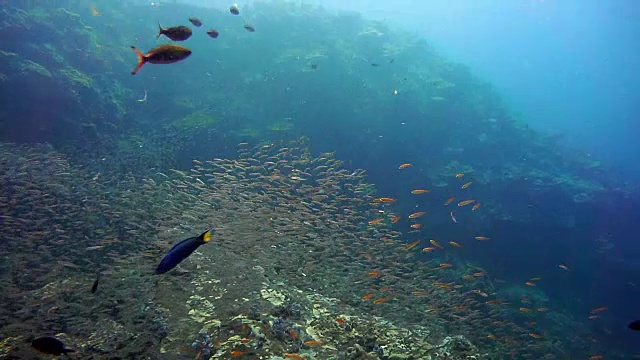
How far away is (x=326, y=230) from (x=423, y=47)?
2789 cm

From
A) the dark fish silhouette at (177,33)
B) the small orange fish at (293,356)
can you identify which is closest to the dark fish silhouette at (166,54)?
the dark fish silhouette at (177,33)

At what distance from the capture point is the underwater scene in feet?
20.9

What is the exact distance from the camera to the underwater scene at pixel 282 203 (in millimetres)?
6363

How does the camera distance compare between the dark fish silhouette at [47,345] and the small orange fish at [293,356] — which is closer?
the dark fish silhouette at [47,345]

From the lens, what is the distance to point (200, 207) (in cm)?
902

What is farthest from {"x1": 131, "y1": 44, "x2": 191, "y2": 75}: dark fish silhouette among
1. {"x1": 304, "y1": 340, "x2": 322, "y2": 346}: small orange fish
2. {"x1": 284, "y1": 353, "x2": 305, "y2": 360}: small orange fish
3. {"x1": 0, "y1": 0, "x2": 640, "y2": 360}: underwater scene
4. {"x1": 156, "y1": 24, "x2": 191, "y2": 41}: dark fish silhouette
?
{"x1": 304, "y1": 340, "x2": 322, "y2": 346}: small orange fish

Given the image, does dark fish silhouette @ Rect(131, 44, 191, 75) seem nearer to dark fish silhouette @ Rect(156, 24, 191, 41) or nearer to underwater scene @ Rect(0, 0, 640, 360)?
underwater scene @ Rect(0, 0, 640, 360)

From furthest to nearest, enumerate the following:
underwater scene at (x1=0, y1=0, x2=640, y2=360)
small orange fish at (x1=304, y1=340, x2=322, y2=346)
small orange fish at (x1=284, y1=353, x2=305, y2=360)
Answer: underwater scene at (x1=0, y1=0, x2=640, y2=360) → small orange fish at (x1=304, y1=340, x2=322, y2=346) → small orange fish at (x1=284, y1=353, x2=305, y2=360)

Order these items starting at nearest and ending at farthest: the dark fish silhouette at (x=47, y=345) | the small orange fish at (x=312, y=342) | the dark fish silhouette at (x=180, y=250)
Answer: the dark fish silhouette at (x=180, y=250) < the dark fish silhouette at (x=47, y=345) < the small orange fish at (x=312, y=342)

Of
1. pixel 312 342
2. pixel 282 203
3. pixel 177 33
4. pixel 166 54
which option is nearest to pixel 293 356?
pixel 312 342

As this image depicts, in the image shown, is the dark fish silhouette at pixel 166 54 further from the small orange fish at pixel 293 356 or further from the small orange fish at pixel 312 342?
the small orange fish at pixel 312 342

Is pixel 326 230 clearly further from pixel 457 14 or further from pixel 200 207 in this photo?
pixel 457 14

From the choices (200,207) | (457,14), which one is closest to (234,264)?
(200,207)

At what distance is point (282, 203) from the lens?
9.01m
